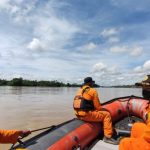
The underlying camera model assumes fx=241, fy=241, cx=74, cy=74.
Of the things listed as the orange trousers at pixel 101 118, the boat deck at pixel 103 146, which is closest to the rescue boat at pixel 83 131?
the boat deck at pixel 103 146

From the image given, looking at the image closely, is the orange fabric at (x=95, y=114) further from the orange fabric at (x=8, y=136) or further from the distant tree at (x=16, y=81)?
the distant tree at (x=16, y=81)

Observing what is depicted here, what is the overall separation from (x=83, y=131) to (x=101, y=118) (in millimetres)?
544

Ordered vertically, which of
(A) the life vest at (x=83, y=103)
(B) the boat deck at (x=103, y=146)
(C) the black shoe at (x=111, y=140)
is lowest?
(B) the boat deck at (x=103, y=146)

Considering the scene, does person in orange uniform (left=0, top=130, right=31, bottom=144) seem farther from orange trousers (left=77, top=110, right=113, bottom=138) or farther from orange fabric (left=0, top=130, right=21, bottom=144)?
orange trousers (left=77, top=110, right=113, bottom=138)

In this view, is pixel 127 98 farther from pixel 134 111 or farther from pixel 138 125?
pixel 138 125

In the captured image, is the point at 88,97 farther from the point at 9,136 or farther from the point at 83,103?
the point at 9,136

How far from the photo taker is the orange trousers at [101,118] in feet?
15.3

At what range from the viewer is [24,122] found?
999 centimetres

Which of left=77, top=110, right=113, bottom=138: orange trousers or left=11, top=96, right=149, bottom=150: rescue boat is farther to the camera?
left=77, top=110, right=113, bottom=138: orange trousers

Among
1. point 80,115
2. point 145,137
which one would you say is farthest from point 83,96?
point 145,137

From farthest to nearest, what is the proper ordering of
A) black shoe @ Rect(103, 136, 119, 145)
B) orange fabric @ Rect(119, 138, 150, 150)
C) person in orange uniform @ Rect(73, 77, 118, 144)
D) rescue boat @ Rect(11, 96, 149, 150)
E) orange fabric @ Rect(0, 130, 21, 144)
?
person in orange uniform @ Rect(73, 77, 118, 144)
black shoe @ Rect(103, 136, 119, 145)
rescue boat @ Rect(11, 96, 149, 150)
orange fabric @ Rect(0, 130, 21, 144)
orange fabric @ Rect(119, 138, 150, 150)

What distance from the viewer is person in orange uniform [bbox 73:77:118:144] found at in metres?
4.64

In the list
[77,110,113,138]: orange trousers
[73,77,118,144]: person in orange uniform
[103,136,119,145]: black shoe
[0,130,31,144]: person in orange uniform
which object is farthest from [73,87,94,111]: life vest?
[0,130,31,144]: person in orange uniform

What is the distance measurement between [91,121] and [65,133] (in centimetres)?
91
